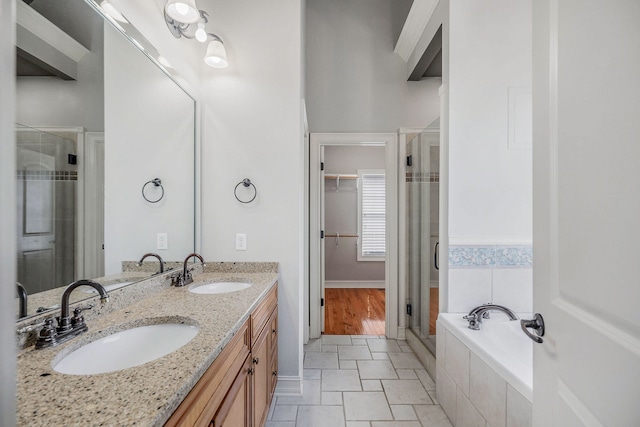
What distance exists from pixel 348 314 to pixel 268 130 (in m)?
2.65

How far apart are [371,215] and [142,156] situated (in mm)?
3959

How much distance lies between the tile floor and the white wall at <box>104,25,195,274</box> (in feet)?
4.34

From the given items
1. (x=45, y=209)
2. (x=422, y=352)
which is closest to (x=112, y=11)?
(x=45, y=209)

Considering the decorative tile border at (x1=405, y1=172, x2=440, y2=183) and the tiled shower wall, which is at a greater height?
the decorative tile border at (x1=405, y1=172, x2=440, y2=183)

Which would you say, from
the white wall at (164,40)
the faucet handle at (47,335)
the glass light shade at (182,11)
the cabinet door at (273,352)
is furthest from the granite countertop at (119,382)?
the glass light shade at (182,11)

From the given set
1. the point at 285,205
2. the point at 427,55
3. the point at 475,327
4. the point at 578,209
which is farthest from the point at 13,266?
the point at 427,55

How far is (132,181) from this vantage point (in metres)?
1.39

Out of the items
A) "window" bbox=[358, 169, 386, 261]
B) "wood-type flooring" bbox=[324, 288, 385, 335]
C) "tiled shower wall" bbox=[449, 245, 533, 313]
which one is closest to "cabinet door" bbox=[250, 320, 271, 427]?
"tiled shower wall" bbox=[449, 245, 533, 313]

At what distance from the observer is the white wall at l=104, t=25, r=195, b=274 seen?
1.24 m

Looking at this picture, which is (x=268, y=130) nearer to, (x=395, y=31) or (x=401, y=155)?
(x=401, y=155)

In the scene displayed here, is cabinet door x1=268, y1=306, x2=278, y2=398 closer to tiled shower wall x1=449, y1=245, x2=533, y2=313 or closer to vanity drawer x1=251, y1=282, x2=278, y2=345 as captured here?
vanity drawer x1=251, y1=282, x2=278, y2=345

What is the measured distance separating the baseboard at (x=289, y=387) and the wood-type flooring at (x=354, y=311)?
3.71 ft

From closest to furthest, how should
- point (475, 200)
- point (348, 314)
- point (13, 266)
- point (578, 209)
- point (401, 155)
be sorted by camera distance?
1. point (13, 266)
2. point (578, 209)
3. point (475, 200)
4. point (401, 155)
5. point (348, 314)

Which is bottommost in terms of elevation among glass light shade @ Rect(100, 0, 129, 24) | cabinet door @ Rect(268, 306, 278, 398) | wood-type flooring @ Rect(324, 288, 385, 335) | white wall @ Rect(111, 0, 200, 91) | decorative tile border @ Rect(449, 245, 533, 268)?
wood-type flooring @ Rect(324, 288, 385, 335)
